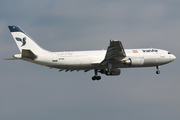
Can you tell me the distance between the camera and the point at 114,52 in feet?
167

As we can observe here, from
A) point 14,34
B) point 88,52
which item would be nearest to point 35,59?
point 14,34

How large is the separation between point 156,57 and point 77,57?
46.7 feet

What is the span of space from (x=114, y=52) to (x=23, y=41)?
1482 centimetres

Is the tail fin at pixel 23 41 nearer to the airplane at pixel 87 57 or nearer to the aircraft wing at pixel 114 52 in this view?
the airplane at pixel 87 57

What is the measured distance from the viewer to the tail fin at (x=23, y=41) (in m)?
51.3

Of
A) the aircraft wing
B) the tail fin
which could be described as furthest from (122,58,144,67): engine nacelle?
the tail fin

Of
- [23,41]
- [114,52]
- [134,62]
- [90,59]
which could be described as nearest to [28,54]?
[23,41]

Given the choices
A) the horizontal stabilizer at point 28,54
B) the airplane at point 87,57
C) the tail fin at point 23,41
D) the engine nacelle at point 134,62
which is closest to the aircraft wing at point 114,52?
the airplane at point 87,57

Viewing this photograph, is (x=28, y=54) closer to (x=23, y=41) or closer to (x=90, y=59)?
(x=23, y=41)

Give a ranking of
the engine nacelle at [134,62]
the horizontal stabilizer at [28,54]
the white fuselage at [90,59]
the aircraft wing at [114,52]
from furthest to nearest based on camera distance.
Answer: the engine nacelle at [134,62] < the white fuselage at [90,59] < the aircraft wing at [114,52] < the horizontal stabilizer at [28,54]

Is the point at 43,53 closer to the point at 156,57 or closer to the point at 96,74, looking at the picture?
the point at 96,74

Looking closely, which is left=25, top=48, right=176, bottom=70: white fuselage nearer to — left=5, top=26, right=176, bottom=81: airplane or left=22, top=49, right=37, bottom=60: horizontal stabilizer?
left=5, top=26, right=176, bottom=81: airplane

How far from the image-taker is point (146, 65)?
55.5 metres

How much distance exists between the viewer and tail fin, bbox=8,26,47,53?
51.3 meters
